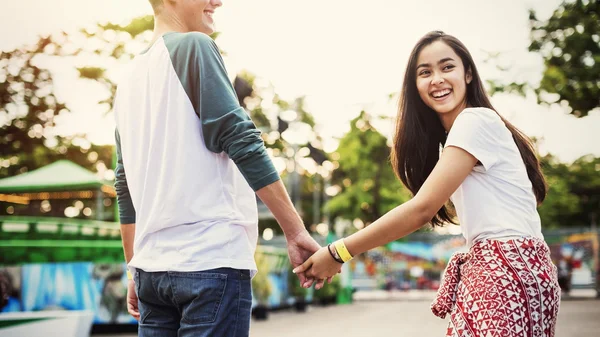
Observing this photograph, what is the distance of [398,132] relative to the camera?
8.91 ft

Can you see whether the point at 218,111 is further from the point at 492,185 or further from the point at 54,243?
the point at 54,243

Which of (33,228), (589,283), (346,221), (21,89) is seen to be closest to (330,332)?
(33,228)

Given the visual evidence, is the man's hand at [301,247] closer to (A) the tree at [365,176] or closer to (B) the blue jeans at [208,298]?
(B) the blue jeans at [208,298]

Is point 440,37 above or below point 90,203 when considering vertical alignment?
above

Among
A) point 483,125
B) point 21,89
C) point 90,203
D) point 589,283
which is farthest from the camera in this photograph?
Result: point 90,203

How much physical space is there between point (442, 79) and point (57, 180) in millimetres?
15489

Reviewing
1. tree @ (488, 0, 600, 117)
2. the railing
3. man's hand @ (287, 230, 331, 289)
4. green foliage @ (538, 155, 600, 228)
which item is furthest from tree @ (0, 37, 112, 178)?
green foliage @ (538, 155, 600, 228)

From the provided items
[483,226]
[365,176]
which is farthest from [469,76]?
[365,176]

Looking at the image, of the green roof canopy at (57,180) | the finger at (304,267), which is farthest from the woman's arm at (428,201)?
the green roof canopy at (57,180)

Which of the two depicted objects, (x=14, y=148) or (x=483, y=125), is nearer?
(x=483, y=125)

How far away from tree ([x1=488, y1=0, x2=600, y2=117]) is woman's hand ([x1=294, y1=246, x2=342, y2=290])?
30.1ft

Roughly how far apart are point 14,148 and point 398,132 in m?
17.7

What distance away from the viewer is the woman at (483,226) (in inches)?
81.0

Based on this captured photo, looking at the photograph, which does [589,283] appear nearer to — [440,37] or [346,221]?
[346,221]
